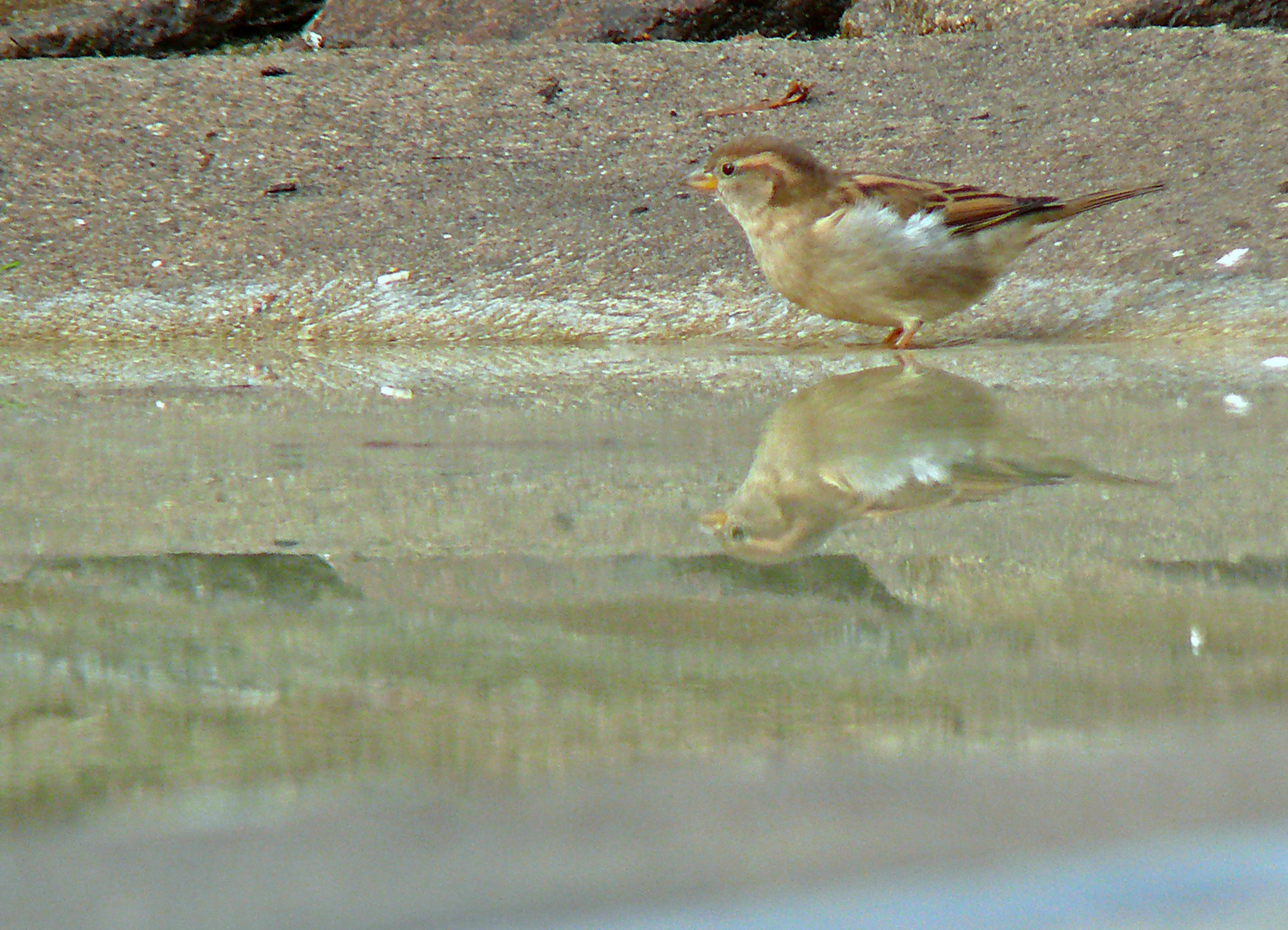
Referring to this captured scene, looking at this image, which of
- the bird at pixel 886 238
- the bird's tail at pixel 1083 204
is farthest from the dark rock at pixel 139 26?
the bird's tail at pixel 1083 204

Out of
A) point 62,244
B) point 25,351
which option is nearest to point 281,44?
point 62,244

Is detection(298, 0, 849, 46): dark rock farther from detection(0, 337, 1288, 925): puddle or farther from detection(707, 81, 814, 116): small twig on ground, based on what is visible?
detection(0, 337, 1288, 925): puddle

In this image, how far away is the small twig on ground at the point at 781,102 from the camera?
545 centimetres

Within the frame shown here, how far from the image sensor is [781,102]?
18.0 ft

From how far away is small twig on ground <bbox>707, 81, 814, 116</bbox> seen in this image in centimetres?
545

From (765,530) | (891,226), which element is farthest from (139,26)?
(765,530)

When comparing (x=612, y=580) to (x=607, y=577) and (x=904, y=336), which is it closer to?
(x=607, y=577)

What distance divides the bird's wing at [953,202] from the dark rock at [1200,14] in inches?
97.1

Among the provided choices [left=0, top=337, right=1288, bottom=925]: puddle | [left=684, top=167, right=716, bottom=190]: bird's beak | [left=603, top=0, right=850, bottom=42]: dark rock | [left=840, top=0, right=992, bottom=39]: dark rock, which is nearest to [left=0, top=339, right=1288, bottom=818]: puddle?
[left=0, top=337, right=1288, bottom=925]: puddle

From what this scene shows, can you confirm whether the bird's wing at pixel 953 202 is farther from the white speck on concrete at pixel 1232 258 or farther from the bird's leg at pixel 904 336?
the white speck on concrete at pixel 1232 258

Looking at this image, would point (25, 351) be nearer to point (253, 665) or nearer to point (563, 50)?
point (563, 50)

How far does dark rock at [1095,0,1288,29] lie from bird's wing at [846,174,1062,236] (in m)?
2.47

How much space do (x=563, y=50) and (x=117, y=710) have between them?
5107 millimetres

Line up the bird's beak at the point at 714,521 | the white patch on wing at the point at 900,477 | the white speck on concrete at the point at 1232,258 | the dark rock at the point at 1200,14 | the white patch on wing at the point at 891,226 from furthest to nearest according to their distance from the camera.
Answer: the dark rock at the point at 1200,14 < the white speck on concrete at the point at 1232,258 < the white patch on wing at the point at 891,226 < the white patch on wing at the point at 900,477 < the bird's beak at the point at 714,521
